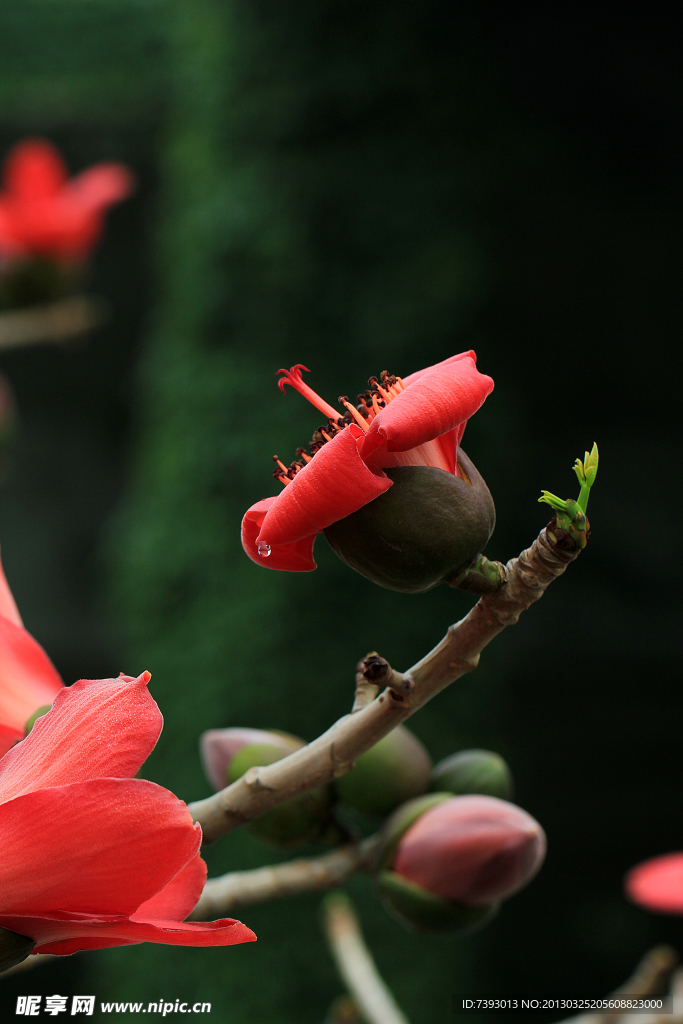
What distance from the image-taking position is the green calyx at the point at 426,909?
0.38 metres

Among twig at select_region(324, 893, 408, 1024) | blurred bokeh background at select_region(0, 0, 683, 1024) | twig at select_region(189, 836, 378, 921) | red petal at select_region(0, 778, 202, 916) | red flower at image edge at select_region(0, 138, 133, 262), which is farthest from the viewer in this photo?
blurred bokeh background at select_region(0, 0, 683, 1024)

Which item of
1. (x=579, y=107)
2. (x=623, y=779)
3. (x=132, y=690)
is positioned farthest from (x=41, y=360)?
(x=132, y=690)

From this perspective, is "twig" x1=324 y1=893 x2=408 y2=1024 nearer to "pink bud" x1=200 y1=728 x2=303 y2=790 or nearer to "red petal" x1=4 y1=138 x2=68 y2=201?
"pink bud" x1=200 y1=728 x2=303 y2=790

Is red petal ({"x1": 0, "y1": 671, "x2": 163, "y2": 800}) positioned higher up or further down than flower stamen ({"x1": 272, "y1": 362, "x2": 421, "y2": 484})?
further down

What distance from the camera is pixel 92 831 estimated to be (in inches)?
7.7

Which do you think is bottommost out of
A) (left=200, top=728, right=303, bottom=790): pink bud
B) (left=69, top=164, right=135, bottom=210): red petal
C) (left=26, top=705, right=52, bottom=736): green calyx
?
(left=200, top=728, right=303, bottom=790): pink bud

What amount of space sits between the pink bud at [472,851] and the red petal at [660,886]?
8 centimetres

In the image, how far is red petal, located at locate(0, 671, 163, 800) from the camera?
208mm

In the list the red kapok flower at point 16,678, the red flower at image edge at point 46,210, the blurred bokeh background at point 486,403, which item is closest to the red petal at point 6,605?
the red kapok flower at point 16,678

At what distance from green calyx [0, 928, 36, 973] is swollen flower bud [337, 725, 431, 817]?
200mm

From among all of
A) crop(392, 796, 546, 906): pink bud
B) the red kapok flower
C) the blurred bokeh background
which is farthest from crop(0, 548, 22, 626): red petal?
the blurred bokeh background

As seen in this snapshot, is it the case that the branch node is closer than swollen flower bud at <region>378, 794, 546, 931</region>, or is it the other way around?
the branch node

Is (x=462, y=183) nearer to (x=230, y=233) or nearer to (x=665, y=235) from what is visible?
(x=665, y=235)

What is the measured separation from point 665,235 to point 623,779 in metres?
0.93
